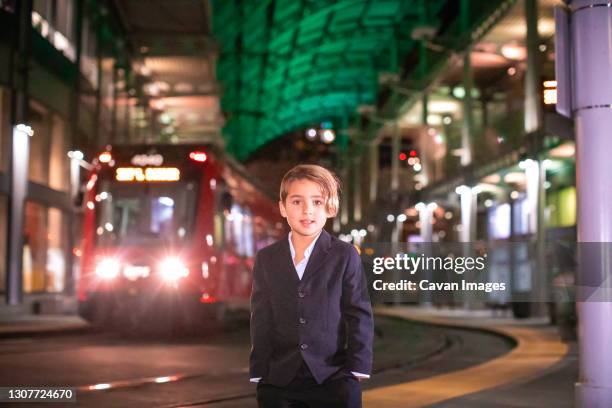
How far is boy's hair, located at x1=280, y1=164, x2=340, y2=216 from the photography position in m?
3.65

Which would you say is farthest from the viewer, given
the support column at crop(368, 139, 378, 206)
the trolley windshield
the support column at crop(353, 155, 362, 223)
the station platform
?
the support column at crop(353, 155, 362, 223)

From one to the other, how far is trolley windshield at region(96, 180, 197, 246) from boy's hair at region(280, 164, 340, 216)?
14220 millimetres

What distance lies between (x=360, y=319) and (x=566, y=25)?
4860 millimetres

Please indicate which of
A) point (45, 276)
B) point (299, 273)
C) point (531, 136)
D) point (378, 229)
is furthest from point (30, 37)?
point (378, 229)

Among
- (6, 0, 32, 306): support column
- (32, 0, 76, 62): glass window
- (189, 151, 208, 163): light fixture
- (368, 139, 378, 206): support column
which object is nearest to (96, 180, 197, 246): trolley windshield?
(189, 151, 208, 163): light fixture

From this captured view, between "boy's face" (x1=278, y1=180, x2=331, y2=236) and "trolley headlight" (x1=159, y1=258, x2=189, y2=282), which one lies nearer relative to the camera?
"boy's face" (x1=278, y1=180, x2=331, y2=236)

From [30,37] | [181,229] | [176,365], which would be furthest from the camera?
[30,37]

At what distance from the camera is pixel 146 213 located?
18031mm

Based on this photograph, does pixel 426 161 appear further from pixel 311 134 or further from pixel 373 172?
pixel 311 134

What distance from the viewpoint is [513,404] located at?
333 inches

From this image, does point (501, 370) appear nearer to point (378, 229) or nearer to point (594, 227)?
point (594, 227)

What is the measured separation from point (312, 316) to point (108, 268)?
582 inches

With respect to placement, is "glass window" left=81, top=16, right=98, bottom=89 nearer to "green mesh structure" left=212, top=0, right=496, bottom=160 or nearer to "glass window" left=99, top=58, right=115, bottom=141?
"glass window" left=99, top=58, right=115, bottom=141

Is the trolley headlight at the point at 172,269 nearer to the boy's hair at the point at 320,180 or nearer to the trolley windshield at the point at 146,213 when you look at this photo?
the trolley windshield at the point at 146,213
